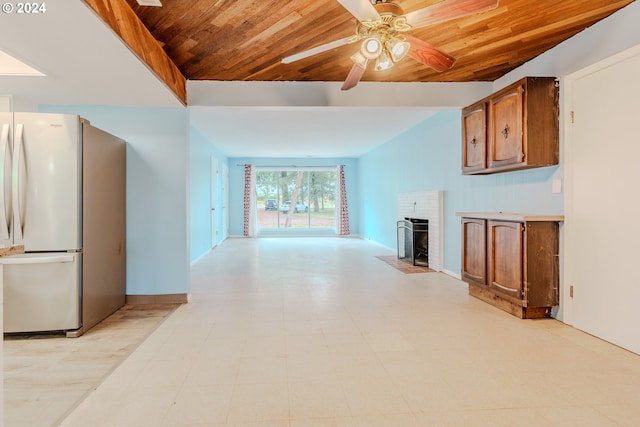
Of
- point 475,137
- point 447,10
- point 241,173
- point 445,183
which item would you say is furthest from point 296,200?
point 447,10

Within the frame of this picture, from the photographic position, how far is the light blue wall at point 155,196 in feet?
12.3

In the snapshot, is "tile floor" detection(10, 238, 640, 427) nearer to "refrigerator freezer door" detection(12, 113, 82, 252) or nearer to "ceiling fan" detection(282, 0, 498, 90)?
"refrigerator freezer door" detection(12, 113, 82, 252)

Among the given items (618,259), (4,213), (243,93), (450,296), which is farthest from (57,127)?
(618,259)

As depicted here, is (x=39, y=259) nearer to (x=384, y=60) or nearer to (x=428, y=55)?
(x=384, y=60)

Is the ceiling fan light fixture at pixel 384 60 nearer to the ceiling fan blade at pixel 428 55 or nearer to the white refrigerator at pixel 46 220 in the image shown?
the ceiling fan blade at pixel 428 55

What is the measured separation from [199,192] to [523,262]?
5466 mm

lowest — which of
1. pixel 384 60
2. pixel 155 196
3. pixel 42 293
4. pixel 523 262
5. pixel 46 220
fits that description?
pixel 42 293

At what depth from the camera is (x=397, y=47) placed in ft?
7.16

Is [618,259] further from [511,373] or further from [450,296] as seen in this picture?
[450,296]

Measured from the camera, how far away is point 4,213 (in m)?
2.63

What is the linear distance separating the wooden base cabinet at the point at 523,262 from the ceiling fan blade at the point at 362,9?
2050 millimetres

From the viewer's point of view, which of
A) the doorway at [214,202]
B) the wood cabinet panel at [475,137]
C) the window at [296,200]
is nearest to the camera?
the wood cabinet panel at [475,137]

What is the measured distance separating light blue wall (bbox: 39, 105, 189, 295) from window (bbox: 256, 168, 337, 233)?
7.04 meters

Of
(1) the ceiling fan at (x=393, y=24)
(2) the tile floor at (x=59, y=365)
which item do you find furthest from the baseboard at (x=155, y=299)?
(1) the ceiling fan at (x=393, y=24)
